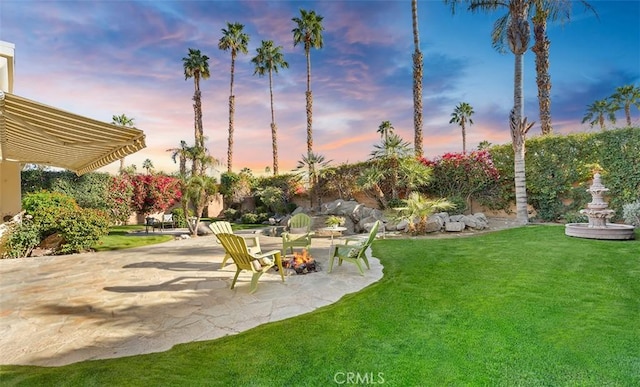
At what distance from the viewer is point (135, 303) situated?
4.64 meters

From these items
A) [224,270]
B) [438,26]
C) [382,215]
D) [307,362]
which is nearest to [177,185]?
[382,215]

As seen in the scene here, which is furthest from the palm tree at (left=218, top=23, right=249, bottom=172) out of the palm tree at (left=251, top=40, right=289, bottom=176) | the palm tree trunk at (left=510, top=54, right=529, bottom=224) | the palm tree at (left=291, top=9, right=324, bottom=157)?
the palm tree trunk at (left=510, top=54, right=529, bottom=224)

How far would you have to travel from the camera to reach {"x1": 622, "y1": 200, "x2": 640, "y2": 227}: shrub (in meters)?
9.45

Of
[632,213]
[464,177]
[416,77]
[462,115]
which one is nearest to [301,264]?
[632,213]

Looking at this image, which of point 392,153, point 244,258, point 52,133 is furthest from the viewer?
point 392,153

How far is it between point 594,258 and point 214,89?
32.3m

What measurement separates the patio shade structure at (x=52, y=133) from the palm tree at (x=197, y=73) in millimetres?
18823

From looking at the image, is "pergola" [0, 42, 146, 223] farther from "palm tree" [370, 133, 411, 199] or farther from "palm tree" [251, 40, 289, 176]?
"palm tree" [251, 40, 289, 176]

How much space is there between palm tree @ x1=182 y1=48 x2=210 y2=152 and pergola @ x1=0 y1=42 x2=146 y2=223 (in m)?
16.5

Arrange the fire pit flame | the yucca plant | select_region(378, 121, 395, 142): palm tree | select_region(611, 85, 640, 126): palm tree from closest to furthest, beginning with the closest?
the fire pit flame
the yucca plant
select_region(611, 85, 640, 126): palm tree
select_region(378, 121, 395, 142): palm tree

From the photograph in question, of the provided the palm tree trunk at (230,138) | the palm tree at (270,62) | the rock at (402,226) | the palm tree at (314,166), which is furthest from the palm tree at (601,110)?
the palm tree trunk at (230,138)

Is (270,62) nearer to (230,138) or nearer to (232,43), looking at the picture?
(232,43)

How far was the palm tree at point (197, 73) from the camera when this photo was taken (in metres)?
28.2

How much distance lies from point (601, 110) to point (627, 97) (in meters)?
2.48
